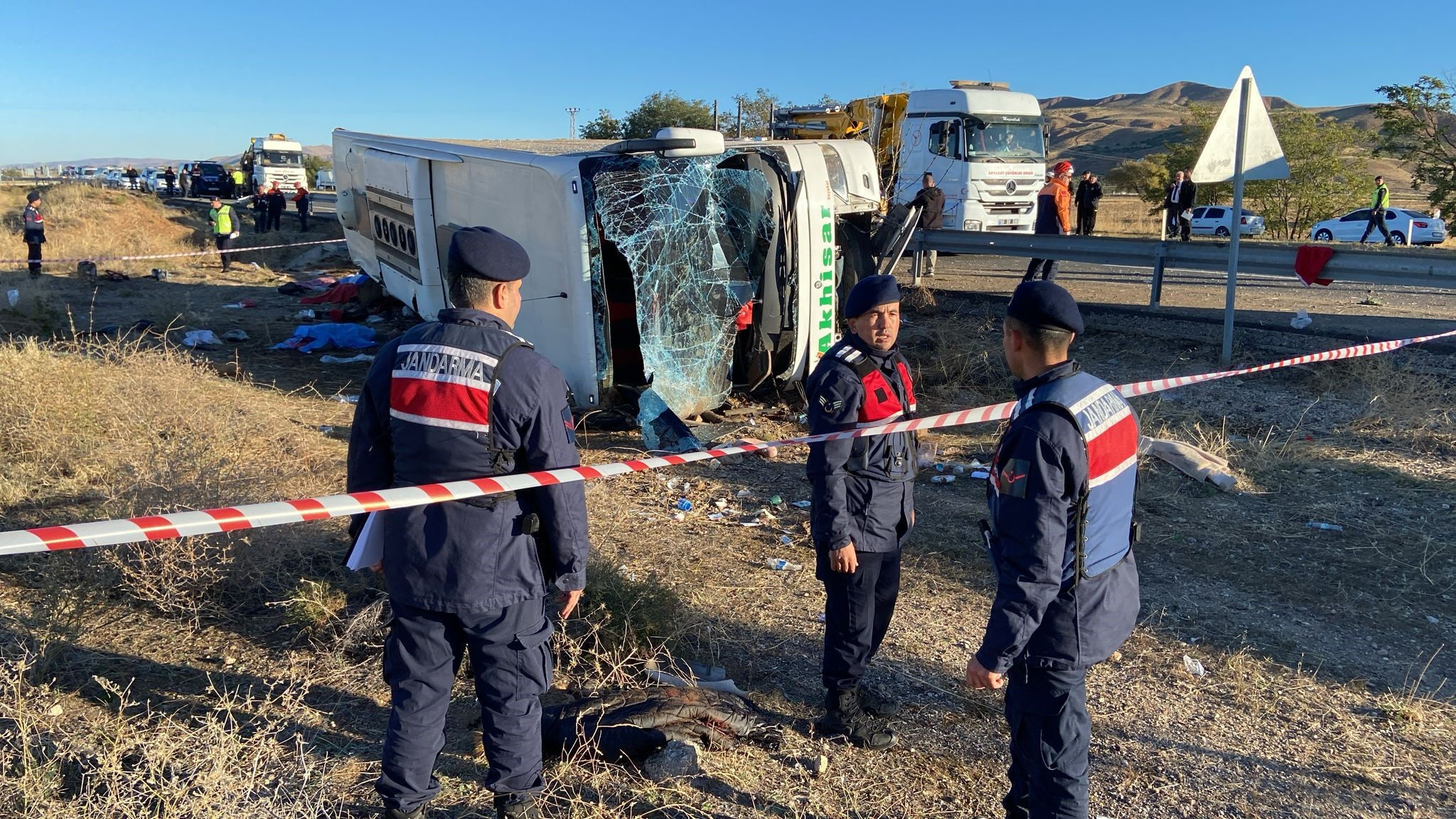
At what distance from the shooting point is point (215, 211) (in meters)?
18.7

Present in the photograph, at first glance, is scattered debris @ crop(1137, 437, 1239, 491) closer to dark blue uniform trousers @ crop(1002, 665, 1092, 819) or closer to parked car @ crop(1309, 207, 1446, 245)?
dark blue uniform trousers @ crop(1002, 665, 1092, 819)

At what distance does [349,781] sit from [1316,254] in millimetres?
8474

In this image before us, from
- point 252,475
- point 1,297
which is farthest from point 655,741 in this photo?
point 1,297

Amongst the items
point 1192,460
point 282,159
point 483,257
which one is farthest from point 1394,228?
point 282,159

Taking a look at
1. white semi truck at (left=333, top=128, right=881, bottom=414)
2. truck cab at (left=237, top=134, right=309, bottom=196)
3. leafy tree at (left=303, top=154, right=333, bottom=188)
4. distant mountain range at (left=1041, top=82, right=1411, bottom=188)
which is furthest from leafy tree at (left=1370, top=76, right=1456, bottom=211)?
leafy tree at (left=303, top=154, right=333, bottom=188)

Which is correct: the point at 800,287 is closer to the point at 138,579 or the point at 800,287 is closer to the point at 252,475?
the point at 252,475

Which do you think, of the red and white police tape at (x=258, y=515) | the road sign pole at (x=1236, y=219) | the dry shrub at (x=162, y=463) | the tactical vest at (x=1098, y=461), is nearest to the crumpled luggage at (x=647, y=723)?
the red and white police tape at (x=258, y=515)

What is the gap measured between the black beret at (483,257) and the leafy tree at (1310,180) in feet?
98.8

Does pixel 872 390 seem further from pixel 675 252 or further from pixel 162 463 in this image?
pixel 675 252

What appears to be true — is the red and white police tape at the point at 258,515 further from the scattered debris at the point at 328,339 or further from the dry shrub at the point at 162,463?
the scattered debris at the point at 328,339

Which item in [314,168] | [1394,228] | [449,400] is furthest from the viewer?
[314,168]

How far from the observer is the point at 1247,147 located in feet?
26.4

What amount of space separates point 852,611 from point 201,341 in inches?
415

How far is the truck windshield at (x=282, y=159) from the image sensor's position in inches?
1351
